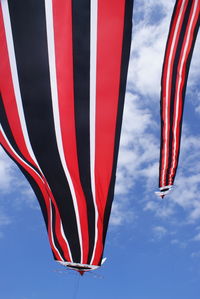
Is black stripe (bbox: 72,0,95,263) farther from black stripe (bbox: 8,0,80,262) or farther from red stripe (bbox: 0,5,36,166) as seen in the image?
red stripe (bbox: 0,5,36,166)

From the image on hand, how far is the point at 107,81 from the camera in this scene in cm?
496

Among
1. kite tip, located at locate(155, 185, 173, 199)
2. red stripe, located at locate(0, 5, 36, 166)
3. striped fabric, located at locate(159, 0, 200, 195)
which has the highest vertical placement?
striped fabric, located at locate(159, 0, 200, 195)

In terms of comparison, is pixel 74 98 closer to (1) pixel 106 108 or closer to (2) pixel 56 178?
(1) pixel 106 108

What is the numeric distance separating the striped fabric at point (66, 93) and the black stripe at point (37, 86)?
0.04ft

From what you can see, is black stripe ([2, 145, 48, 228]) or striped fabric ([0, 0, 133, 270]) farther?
black stripe ([2, 145, 48, 228])

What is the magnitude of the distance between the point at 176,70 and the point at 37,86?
2.11 metres

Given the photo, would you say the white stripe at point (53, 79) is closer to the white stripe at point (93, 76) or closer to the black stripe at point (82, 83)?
the black stripe at point (82, 83)

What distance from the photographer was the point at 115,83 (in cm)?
496

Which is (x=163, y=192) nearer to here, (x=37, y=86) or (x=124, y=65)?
(x=124, y=65)

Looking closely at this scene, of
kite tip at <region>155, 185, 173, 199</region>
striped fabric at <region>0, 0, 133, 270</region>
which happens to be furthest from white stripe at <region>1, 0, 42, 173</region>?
kite tip at <region>155, 185, 173, 199</region>

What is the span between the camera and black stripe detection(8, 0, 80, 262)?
458 cm

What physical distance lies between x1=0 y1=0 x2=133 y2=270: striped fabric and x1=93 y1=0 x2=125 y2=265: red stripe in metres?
0.01

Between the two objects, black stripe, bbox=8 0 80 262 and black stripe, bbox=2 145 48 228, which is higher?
black stripe, bbox=8 0 80 262

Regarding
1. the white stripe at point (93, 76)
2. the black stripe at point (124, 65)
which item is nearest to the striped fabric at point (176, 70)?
the black stripe at point (124, 65)
